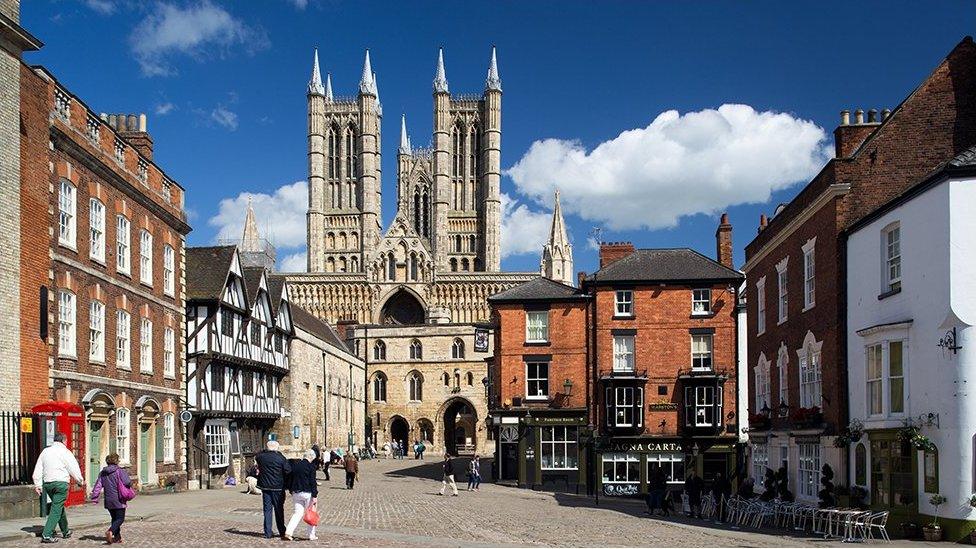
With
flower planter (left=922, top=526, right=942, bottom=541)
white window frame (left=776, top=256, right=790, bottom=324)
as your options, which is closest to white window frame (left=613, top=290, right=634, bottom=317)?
white window frame (left=776, top=256, right=790, bottom=324)

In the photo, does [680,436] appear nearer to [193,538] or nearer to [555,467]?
[555,467]

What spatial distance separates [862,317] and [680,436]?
19.3 metres

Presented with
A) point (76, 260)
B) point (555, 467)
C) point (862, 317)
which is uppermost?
point (76, 260)

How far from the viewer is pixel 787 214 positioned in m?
27.8

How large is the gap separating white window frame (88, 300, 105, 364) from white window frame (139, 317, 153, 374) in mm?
3378

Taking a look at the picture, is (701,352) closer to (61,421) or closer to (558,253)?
(61,421)

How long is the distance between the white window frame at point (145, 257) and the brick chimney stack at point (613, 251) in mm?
21401

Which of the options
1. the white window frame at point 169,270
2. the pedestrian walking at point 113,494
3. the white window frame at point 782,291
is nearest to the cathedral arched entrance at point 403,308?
the white window frame at point 169,270

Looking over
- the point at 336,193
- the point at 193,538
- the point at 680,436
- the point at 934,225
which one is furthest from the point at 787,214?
the point at 336,193

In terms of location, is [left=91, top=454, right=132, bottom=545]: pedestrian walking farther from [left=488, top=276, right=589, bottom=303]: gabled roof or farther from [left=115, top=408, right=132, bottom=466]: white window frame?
[left=488, top=276, right=589, bottom=303]: gabled roof

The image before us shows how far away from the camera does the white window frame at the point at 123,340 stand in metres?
27.7

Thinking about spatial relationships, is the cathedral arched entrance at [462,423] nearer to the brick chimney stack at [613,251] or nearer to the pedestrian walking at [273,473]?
the brick chimney stack at [613,251]

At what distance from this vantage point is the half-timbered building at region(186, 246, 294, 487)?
35.8m

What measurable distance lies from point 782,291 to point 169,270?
758 inches
